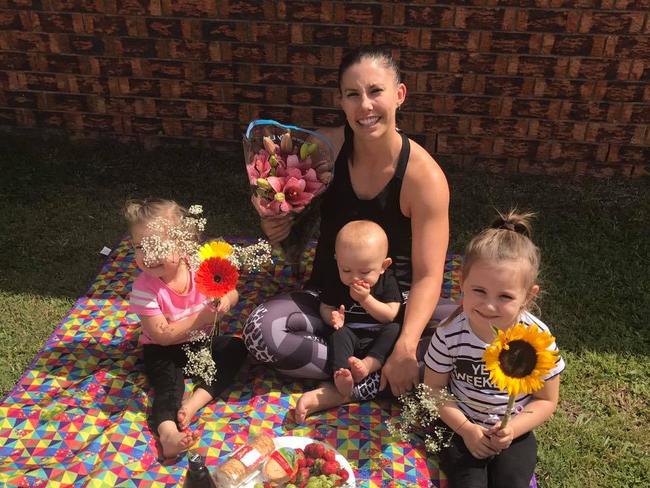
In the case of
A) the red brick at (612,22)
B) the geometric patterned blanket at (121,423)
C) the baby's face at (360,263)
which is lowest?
the geometric patterned blanket at (121,423)

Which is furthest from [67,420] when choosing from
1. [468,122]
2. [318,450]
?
[468,122]

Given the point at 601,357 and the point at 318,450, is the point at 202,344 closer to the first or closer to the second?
the point at 318,450

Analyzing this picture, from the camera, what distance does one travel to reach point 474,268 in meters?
2.44

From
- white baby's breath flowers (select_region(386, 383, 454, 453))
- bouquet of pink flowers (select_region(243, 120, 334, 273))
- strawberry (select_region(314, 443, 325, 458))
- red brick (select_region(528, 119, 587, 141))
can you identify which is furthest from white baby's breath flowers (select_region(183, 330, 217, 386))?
red brick (select_region(528, 119, 587, 141))

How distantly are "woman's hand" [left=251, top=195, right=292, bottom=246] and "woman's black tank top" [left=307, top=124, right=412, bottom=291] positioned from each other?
229mm

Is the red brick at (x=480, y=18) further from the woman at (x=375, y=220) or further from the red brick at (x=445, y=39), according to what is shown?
the woman at (x=375, y=220)

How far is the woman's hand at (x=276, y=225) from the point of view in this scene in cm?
311

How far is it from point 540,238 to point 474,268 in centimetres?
225

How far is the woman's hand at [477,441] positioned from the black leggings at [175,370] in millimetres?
1239

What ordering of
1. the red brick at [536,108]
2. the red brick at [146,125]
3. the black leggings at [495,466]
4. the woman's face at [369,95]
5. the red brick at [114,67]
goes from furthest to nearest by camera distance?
the red brick at [146,125], the red brick at [114,67], the red brick at [536,108], the woman's face at [369,95], the black leggings at [495,466]

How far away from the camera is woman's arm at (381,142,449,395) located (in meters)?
2.96

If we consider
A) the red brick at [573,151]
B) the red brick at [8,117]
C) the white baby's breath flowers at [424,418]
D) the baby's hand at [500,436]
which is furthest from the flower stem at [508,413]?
the red brick at [8,117]

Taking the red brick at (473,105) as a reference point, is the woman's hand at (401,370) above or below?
below

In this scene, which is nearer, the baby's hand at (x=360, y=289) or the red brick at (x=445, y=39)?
the baby's hand at (x=360, y=289)
